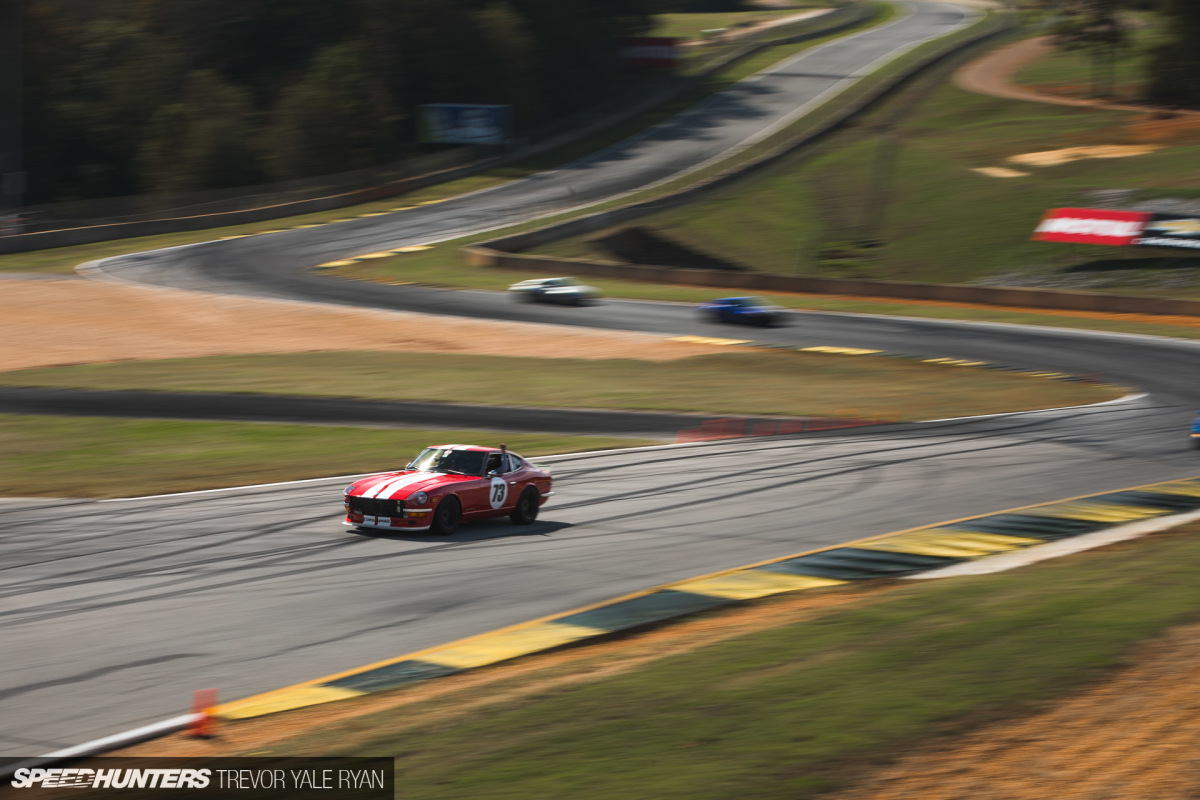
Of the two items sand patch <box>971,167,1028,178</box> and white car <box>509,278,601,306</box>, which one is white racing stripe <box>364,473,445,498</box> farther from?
sand patch <box>971,167,1028,178</box>

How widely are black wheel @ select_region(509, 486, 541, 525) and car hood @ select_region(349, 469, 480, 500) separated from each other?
0.74m

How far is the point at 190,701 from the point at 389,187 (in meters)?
68.0

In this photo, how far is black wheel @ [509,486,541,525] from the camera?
16.2 meters

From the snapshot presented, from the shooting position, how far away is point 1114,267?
172 feet

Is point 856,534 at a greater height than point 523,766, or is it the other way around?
point 523,766

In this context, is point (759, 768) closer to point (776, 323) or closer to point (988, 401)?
point (988, 401)

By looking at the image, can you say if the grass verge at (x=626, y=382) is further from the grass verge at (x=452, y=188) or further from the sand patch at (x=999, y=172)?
the sand patch at (x=999, y=172)

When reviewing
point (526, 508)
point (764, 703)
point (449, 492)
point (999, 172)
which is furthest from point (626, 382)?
point (999, 172)

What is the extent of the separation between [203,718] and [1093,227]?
53580mm

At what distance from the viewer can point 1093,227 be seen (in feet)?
179

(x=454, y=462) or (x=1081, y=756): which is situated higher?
(x=1081, y=756)

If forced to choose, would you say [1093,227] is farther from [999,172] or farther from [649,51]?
[649,51]

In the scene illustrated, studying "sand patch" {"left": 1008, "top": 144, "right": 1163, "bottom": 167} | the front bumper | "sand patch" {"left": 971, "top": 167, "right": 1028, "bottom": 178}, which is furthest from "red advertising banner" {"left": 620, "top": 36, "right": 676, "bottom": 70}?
the front bumper

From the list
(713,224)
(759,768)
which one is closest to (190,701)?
(759,768)
